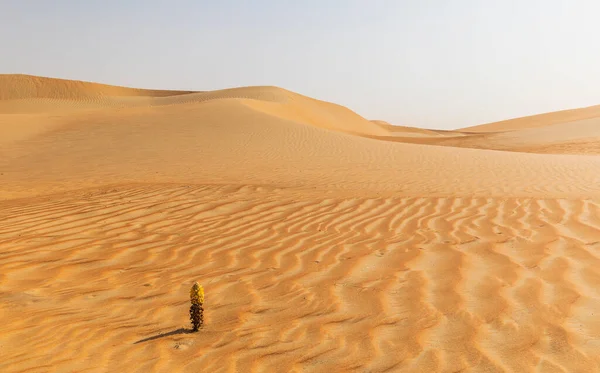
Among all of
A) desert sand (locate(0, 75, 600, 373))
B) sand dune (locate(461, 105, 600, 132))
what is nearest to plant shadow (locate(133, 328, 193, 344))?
desert sand (locate(0, 75, 600, 373))

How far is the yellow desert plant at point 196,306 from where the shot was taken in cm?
335

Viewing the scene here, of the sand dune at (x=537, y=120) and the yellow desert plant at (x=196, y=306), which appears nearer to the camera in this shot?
the yellow desert plant at (x=196, y=306)

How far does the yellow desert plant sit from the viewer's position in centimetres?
335

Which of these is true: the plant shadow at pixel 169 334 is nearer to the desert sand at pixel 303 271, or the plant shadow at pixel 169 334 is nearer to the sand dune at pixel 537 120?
Answer: the desert sand at pixel 303 271

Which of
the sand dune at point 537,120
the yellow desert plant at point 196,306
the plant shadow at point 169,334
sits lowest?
the plant shadow at point 169,334

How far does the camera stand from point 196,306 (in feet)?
11.1

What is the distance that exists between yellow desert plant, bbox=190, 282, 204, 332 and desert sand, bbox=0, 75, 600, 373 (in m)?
0.06

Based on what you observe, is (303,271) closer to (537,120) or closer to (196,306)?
(196,306)

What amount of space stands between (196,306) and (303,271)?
4.84 feet

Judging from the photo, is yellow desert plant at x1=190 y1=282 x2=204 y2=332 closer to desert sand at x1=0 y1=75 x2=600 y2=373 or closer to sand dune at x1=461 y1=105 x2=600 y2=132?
desert sand at x1=0 y1=75 x2=600 y2=373

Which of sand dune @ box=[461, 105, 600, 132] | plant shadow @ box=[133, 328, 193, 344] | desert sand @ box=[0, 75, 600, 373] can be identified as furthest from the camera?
sand dune @ box=[461, 105, 600, 132]

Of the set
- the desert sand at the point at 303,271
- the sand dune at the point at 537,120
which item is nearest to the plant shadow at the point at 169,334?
the desert sand at the point at 303,271

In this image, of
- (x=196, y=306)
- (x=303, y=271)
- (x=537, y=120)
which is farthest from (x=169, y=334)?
(x=537, y=120)

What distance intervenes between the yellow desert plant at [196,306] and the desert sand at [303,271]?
63 mm
